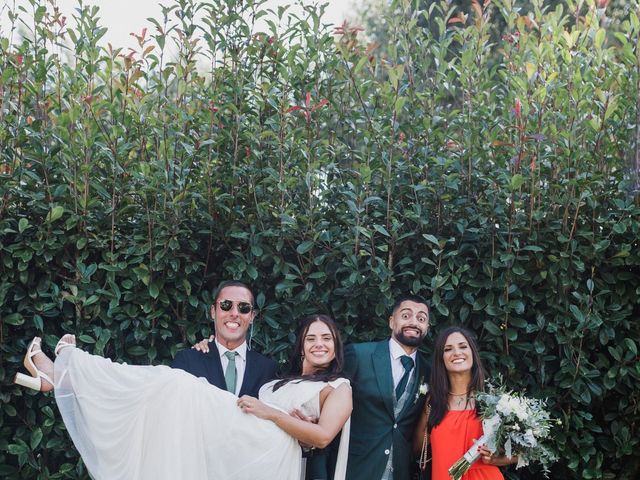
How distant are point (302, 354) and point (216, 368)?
51cm

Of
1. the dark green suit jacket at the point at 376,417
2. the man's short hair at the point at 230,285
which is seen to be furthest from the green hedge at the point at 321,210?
the dark green suit jacket at the point at 376,417

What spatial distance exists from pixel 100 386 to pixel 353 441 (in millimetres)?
1458

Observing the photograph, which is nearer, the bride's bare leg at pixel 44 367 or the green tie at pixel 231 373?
the bride's bare leg at pixel 44 367

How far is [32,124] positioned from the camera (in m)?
4.88

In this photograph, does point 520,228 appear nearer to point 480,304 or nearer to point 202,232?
point 480,304

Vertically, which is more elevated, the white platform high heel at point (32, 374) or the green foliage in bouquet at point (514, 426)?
the white platform high heel at point (32, 374)

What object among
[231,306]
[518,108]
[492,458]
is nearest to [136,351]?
[231,306]

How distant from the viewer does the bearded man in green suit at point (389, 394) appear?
14.5 feet

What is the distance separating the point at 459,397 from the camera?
4.46m

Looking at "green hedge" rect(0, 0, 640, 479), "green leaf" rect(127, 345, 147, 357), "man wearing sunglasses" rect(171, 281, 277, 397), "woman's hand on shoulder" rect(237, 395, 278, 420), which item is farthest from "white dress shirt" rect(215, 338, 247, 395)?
"green leaf" rect(127, 345, 147, 357)

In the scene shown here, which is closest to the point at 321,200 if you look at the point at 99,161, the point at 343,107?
the point at 343,107

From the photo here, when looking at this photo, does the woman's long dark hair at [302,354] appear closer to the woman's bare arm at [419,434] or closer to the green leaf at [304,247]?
the green leaf at [304,247]

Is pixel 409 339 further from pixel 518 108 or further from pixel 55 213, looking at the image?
pixel 55 213

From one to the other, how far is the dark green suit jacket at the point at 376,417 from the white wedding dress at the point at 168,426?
7.4 inches
